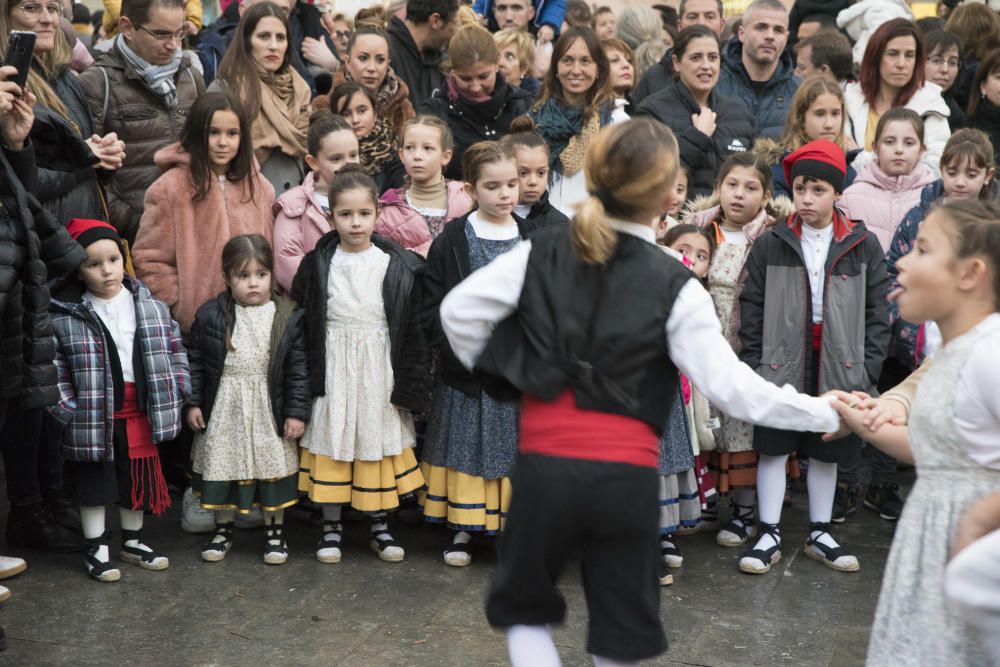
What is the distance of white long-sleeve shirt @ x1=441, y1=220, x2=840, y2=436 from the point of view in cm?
312

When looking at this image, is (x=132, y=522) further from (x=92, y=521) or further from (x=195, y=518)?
(x=195, y=518)

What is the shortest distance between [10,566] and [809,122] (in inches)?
170

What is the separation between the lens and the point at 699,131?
658 cm

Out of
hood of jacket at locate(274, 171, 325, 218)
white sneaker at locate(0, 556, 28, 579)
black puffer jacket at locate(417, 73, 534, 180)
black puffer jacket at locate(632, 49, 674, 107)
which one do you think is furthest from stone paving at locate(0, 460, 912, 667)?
black puffer jacket at locate(632, 49, 674, 107)

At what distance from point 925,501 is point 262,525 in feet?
11.4

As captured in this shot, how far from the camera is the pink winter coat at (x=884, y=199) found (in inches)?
244

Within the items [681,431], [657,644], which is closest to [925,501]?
[657,644]

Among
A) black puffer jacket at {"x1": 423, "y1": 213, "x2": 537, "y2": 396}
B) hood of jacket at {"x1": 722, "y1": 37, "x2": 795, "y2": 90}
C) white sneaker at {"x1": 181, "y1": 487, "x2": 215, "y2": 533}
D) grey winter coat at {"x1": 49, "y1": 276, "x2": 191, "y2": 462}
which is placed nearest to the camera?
grey winter coat at {"x1": 49, "y1": 276, "x2": 191, "y2": 462}

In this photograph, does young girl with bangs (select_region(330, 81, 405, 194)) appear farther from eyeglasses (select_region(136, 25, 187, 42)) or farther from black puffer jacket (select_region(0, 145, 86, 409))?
black puffer jacket (select_region(0, 145, 86, 409))

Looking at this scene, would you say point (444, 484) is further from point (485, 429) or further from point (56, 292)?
point (56, 292)

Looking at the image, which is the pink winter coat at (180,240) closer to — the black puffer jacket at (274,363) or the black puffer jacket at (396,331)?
the black puffer jacket at (274,363)

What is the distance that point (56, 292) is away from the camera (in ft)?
16.3

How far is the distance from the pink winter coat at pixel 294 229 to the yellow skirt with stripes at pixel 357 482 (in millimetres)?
860

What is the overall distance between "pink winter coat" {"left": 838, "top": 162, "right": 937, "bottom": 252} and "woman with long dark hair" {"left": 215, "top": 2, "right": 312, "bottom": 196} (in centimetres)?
282
